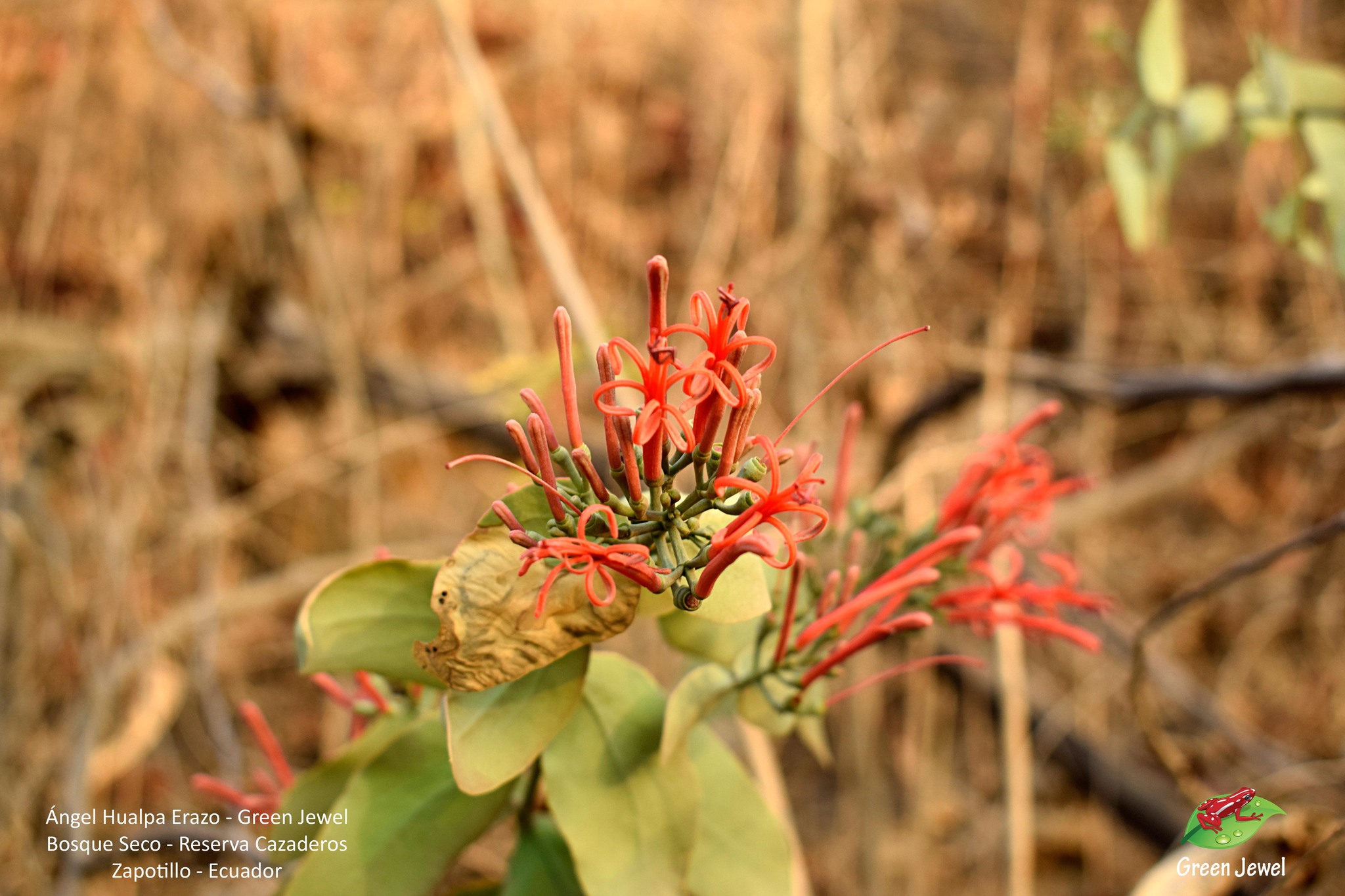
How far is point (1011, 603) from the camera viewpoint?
519 mm

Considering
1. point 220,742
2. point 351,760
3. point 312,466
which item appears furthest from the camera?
point 312,466

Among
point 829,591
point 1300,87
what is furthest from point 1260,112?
point 829,591

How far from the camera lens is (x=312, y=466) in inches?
66.6

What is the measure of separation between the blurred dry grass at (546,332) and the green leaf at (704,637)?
697 mm

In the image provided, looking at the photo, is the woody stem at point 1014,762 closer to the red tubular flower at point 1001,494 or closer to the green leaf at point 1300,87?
the red tubular flower at point 1001,494

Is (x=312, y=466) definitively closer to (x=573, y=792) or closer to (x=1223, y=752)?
(x=573, y=792)

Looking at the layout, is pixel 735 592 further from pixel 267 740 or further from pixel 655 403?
pixel 267 740

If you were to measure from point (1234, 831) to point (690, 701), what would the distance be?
36cm

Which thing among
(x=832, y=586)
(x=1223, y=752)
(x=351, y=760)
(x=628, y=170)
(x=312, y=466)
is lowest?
(x=1223, y=752)

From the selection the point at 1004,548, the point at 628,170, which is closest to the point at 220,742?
the point at 1004,548

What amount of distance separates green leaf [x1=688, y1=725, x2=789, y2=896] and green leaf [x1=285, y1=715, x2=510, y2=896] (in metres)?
0.12

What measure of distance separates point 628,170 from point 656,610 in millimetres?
1889

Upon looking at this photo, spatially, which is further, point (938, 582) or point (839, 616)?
point (938, 582)

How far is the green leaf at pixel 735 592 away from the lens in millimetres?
362
